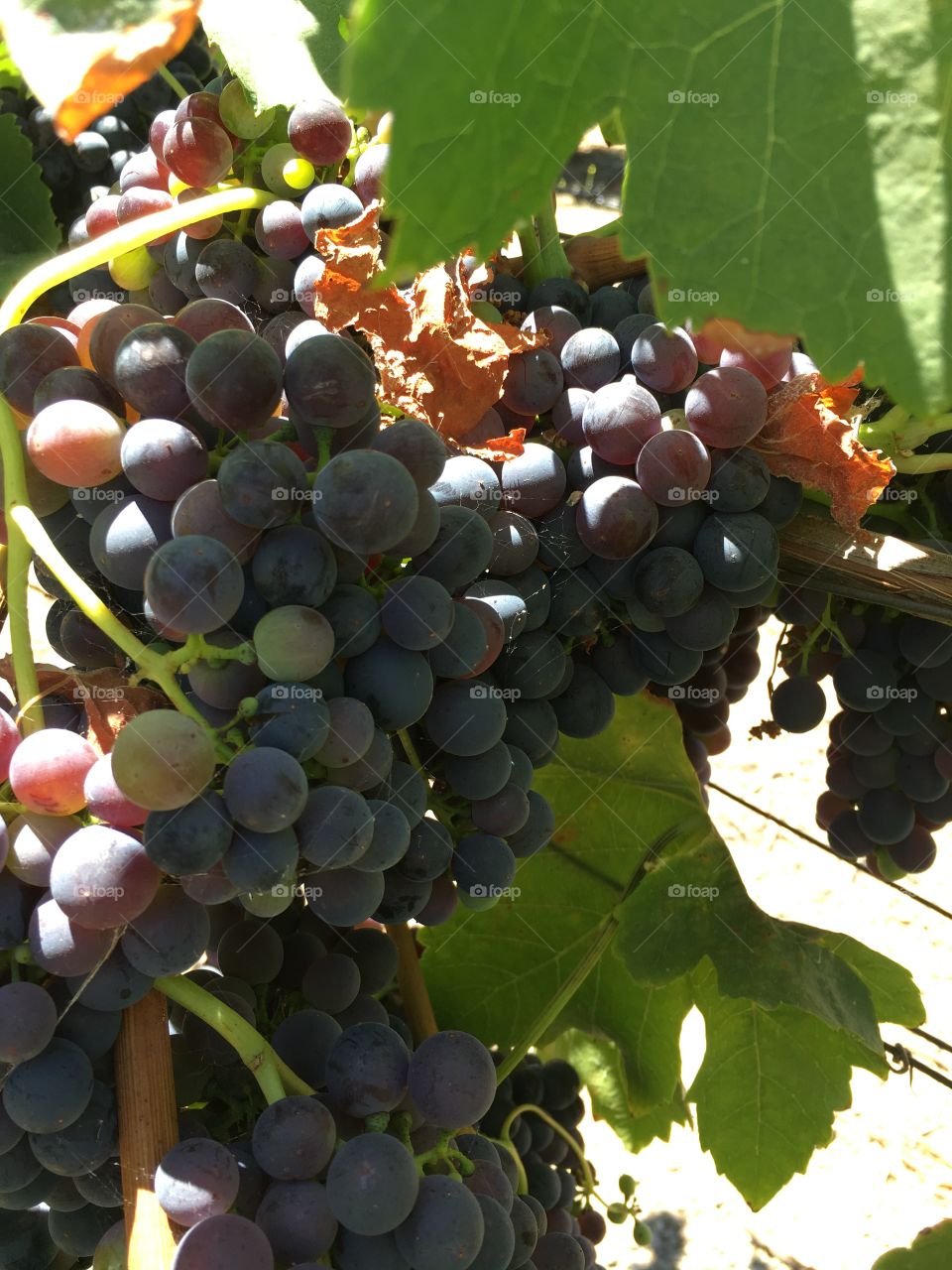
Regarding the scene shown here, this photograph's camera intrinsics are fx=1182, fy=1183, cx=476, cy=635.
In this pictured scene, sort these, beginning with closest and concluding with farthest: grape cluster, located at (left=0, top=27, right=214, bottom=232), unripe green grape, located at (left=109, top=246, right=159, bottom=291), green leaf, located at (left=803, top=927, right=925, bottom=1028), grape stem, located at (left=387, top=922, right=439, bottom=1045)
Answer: unripe green grape, located at (left=109, top=246, right=159, bottom=291)
grape stem, located at (left=387, top=922, right=439, bottom=1045)
green leaf, located at (left=803, top=927, right=925, bottom=1028)
grape cluster, located at (left=0, top=27, right=214, bottom=232)

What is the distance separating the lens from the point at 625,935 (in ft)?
3.37

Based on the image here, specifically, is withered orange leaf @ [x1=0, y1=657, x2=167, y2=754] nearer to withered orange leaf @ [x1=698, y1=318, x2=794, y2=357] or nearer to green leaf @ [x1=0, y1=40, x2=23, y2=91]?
withered orange leaf @ [x1=698, y1=318, x2=794, y2=357]

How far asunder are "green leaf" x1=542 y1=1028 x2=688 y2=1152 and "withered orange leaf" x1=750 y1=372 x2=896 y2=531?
0.74 metres

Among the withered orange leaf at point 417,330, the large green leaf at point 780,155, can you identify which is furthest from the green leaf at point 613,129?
the withered orange leaf at point 417,330

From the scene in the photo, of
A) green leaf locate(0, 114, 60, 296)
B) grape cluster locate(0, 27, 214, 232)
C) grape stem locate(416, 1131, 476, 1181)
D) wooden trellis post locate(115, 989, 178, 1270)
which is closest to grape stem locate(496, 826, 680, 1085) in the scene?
grape stem locate(416, 1131, 476, 1181)

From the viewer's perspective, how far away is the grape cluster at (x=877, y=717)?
3.54ft

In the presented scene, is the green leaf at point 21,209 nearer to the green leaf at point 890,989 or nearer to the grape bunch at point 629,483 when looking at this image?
the grape bunch at point 629,483

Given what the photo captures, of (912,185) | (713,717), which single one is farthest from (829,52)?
(713,717)

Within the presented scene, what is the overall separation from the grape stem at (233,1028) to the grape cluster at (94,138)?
93cm

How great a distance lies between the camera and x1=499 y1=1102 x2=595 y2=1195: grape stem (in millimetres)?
1094

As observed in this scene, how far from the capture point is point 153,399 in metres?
0.62

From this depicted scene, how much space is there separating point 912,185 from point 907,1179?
176cm

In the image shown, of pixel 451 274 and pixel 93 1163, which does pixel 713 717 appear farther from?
pixel 93 1163

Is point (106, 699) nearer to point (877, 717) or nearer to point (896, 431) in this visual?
point (896, 431)
